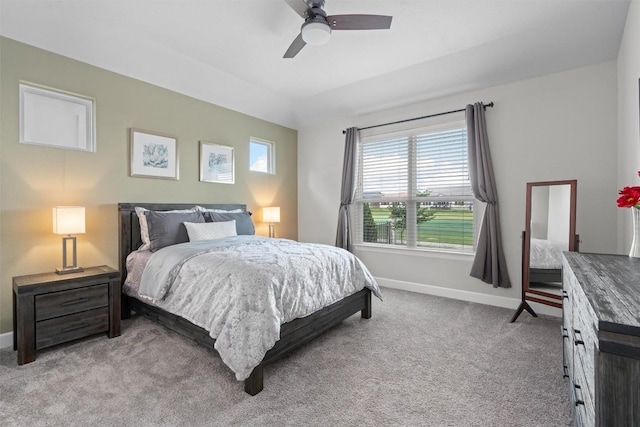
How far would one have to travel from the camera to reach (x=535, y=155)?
133 inches

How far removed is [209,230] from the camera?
133 inches

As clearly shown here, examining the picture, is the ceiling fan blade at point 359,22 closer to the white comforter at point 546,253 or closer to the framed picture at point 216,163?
the framed picture at point 216,163

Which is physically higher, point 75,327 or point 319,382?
point 75,327

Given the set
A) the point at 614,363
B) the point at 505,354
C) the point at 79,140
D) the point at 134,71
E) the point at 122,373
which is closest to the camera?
the point at 614,363

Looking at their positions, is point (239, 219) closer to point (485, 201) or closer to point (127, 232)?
point (127, 232)

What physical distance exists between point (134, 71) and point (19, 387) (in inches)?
122

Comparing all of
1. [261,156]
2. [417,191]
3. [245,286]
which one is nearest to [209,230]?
[245,286]

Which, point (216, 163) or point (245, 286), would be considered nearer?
point (245, 286)

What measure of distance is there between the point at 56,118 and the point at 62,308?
1.82 metres

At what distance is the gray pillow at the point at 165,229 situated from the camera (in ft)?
10.2

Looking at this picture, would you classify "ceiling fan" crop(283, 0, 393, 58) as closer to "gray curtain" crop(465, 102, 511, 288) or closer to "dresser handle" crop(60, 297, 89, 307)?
"gray curtain" crop(465, 102, 511, 288)

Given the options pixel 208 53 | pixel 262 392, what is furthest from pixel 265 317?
pixel 208 53

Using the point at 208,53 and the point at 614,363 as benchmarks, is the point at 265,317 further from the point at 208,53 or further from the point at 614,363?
the point at 208,53

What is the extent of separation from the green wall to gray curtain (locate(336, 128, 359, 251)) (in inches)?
67.4
